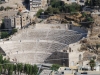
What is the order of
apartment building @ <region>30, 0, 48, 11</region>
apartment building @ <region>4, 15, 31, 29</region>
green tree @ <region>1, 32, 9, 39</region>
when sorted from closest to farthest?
1. green tree @ <region>1, 32, 9, 39</region>
2. apartment building @ <region>4, 15, 31, 29</region>
3. apartment building @ <region>30, 0, 48, 11</region>

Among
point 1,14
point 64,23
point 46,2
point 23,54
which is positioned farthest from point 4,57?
point 46,2

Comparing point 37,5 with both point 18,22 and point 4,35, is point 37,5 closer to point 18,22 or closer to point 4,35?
point 18,22

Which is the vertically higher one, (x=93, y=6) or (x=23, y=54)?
(x=93, y=6)

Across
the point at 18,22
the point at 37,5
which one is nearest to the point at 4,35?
the point at 18,22

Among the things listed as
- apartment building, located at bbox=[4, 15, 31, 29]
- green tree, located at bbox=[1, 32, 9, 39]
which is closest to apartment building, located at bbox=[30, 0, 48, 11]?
apartment building, located at bbox=[4, 15, 31, 29]

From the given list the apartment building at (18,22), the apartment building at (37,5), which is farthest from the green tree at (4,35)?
the apartment building at (37,5)

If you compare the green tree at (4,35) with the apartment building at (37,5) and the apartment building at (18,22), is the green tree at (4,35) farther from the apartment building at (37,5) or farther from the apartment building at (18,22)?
the apartment building at (37,5)

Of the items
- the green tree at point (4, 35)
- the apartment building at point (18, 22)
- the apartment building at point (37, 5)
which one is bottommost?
the green tree at point (4, 35)

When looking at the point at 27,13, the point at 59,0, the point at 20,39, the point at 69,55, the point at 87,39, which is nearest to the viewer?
the point at 69,55

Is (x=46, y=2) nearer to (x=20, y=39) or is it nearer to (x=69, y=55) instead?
(x=20, y=39)

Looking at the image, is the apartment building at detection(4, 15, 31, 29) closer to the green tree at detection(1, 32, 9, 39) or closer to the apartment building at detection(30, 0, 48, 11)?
the green tree at detection(1, 32, 9, 39)

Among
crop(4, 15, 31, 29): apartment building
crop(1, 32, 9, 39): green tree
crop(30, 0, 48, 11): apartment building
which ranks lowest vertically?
crop(1, 32, 9, 39): green tree
